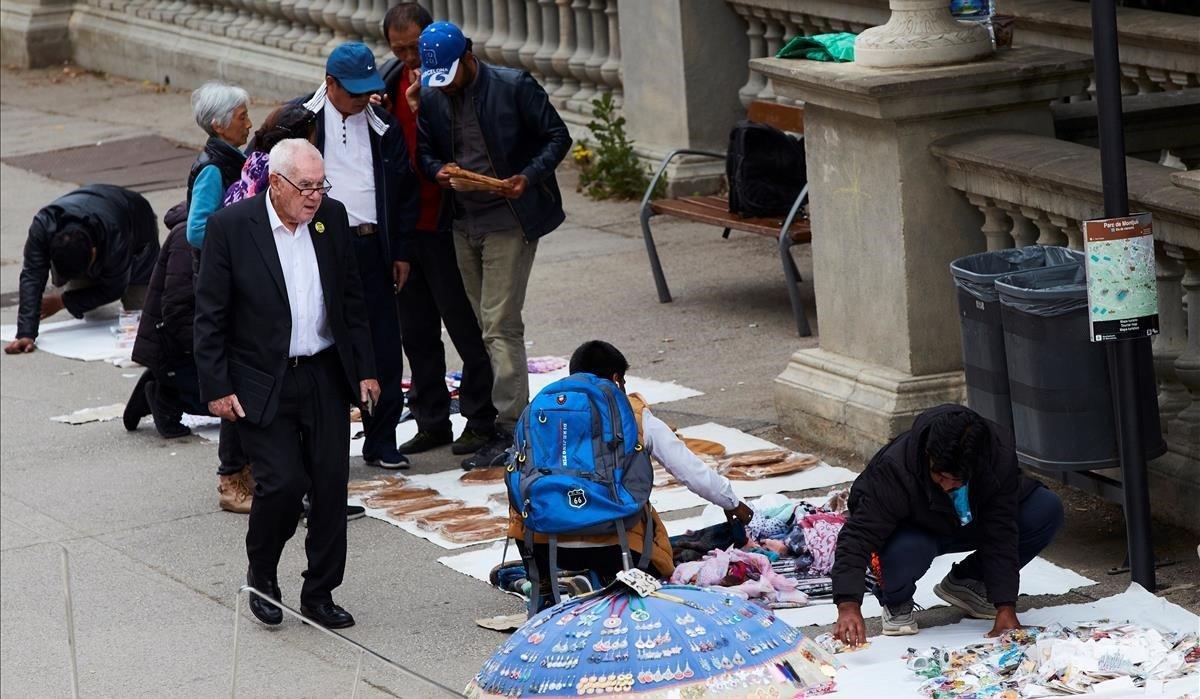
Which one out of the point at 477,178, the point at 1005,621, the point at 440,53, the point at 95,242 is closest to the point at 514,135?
the point at 477,178

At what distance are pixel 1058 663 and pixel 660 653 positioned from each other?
5.95ft

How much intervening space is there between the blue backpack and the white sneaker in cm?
86

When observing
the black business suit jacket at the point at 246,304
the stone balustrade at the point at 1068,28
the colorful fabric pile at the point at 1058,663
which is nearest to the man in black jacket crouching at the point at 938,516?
the colorful fabric pile at the point at 1058,663

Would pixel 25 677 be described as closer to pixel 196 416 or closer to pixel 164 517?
pixel 164 517

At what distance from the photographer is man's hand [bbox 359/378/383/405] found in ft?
23.5

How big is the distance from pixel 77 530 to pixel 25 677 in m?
1.64

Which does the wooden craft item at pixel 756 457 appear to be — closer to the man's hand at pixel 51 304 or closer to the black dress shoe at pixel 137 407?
the black dress shoe at pixel 137 407

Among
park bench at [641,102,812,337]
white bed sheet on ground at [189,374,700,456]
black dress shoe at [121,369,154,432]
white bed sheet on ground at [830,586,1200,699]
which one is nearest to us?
white bed sheet on ground at [830,586,1200,699]

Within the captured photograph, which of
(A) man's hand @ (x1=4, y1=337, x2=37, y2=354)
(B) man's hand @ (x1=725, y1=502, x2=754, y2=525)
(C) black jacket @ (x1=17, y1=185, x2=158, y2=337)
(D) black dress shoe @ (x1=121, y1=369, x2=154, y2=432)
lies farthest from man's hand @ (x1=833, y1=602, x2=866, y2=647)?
(A) man's hand @ (x1=4, y1=337, x2=37, y2=354)

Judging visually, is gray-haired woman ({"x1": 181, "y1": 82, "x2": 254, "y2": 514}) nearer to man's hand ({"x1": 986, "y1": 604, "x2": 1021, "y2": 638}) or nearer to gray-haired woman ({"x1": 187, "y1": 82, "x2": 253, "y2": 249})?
gray-haired woman ({"x1": 187, "y1": 82, "x2": 253, "y2": 249})

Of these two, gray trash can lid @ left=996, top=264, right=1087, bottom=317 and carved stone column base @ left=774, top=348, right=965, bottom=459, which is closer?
gray trash can lid @ left=996, top=264, right=1087, bottom=317

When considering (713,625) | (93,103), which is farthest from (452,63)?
(93,103)

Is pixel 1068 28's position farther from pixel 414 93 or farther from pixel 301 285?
pixel 301 285

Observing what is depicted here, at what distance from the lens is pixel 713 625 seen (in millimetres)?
4539
